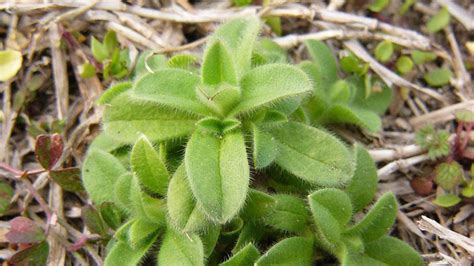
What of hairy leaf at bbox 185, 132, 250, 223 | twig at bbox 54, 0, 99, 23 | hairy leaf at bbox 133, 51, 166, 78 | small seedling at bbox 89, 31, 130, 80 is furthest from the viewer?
twig at bbox 54, 0, 99, 23

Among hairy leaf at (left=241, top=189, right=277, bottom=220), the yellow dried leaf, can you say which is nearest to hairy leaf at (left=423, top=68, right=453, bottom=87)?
hairy leaf at (left=241, top=189, right=277, bottom=220)

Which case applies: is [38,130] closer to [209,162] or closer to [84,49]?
[84,49]

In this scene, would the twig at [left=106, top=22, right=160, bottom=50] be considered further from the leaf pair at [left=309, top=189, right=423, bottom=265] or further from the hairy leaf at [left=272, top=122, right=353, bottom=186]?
the leaf pair at [left=309, top=189, right=423, bottom=265]

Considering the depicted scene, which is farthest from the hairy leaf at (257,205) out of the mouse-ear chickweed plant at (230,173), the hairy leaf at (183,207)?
the hairy leaf at (183,207)

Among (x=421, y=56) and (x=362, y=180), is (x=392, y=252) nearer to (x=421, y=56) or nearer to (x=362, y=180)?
(x=362, y=180)

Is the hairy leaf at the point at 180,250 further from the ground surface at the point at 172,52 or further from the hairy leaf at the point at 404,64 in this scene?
the hairy leaf at the point at 404,64

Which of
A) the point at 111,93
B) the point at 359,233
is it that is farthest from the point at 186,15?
the point at 359,233
